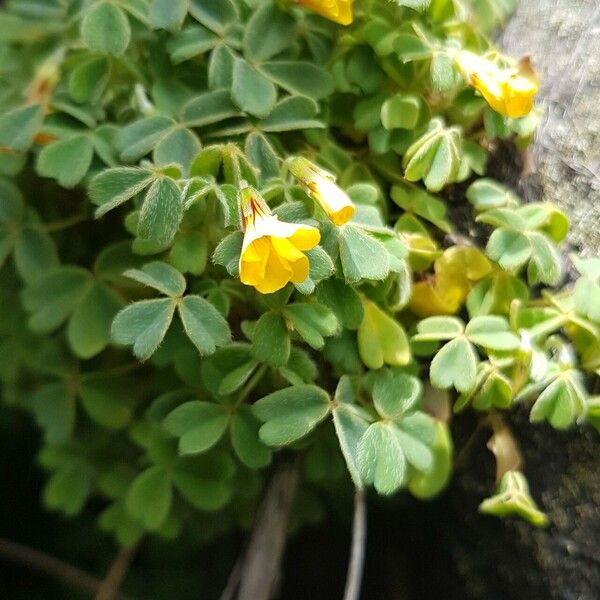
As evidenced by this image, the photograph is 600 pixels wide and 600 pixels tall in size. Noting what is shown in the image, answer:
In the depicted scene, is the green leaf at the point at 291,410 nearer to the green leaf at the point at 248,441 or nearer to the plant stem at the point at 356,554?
the green leaf at the point at 248,441

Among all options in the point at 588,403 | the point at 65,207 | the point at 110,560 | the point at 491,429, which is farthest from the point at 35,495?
the point at 588,403

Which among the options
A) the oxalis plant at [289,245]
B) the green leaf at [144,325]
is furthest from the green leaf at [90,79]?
the green leaf at [144,325]

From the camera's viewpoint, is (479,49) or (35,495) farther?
(35,495)

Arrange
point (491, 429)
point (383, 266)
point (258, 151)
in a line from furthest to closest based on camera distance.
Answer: point (491, 429) → point (258, 151) → point (383, 266)

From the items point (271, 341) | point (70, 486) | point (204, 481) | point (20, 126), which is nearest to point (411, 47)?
point (271, 341)

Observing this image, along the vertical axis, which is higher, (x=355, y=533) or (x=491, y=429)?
(x=491, y=429)

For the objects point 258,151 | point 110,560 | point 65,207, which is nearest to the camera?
point 258,151

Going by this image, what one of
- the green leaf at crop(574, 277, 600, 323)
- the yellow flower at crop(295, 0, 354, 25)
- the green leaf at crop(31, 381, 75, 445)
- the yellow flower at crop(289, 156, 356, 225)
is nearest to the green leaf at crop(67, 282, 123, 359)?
the green leaf at crop(31, 381, 75, 445)

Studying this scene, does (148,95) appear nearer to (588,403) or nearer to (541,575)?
(588,403)
